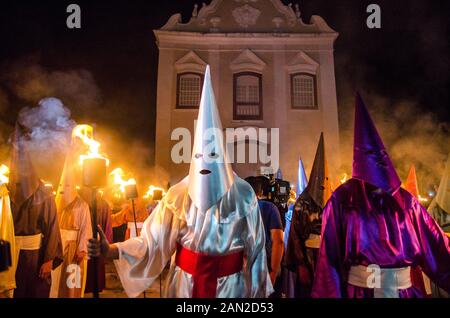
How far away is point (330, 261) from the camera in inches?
101

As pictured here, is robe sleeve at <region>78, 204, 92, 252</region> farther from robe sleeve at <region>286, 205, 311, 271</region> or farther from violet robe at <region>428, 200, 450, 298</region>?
violet robe at <region>428, 200, 450, 298</region>

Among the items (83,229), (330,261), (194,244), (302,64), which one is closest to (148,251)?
(194,244)

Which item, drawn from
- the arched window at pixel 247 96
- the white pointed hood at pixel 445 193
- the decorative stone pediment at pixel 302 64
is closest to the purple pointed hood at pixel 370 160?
the white pointed hood at pixel 445 193

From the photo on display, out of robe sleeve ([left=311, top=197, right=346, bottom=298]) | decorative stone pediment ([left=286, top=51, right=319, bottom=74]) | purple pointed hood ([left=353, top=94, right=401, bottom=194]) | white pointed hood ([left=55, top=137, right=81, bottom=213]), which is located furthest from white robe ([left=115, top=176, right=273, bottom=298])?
decorative stone pediment ([left=286, top=51, right=319, bottom=74])

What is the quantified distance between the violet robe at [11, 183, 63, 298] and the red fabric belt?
240cm

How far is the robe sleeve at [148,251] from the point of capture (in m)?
2.48

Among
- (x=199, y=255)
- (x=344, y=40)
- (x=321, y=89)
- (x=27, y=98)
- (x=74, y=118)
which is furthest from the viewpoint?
(x=321, y=89)

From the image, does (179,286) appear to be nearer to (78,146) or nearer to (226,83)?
(78,146)

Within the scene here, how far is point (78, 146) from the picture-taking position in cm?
481

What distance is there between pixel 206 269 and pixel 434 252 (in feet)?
5.91

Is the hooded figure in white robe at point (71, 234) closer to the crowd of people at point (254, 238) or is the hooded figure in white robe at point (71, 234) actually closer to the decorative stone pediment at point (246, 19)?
the crowd of people at point (254, 238)

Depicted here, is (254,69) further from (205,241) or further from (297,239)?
(205,241)

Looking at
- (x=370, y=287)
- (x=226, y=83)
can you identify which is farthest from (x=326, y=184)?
(x=226, y=83)

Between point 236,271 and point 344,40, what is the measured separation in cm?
1037
